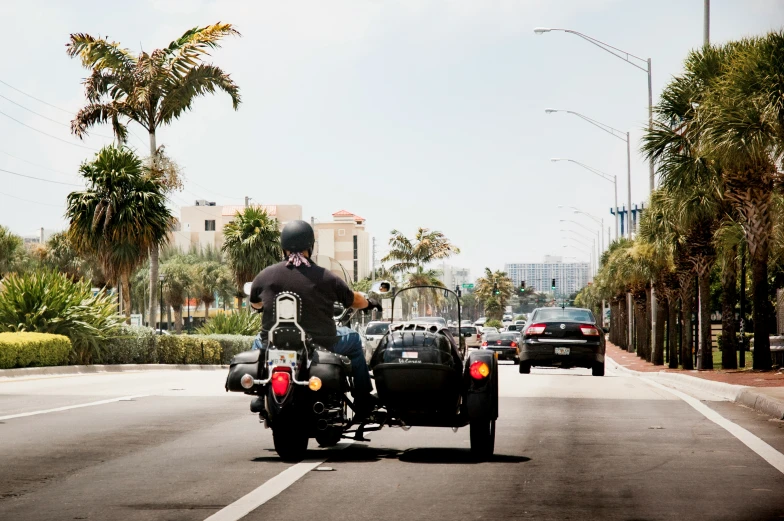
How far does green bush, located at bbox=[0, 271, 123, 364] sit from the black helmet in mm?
22300

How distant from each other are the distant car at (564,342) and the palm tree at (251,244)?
100 feet

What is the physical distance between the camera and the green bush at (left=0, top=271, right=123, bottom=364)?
30.3 m

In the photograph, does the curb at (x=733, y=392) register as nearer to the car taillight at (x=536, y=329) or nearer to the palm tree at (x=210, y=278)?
the car taillight at (x=536, y=329)

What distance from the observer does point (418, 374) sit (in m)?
9.55

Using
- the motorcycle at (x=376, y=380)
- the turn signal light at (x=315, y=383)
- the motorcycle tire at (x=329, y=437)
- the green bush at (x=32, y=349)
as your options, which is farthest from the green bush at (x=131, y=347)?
the turn signal light at (x=315, y=383)

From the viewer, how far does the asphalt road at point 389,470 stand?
7.25m

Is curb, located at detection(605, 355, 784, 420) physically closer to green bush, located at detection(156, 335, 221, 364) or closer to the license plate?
the license plate

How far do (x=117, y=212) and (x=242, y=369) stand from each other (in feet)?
100

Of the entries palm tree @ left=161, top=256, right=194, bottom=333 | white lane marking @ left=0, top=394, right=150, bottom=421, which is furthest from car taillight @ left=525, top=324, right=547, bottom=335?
palm tree @ left=161, top=256, right=194, bottom=333

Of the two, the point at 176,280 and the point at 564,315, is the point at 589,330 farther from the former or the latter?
the point at 176,280

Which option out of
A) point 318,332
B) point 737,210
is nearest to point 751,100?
point 737,210

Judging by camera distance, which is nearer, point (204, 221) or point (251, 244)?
point (251, 244)

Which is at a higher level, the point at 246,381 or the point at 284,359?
the point at 284,359

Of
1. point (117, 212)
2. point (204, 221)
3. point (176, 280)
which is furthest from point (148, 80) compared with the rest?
point (204, 221)
